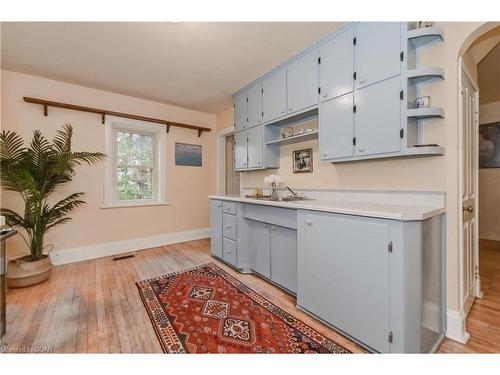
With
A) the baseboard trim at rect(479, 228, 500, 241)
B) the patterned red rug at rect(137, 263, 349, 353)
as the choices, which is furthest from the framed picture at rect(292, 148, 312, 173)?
the baseboard trim at rect(479, 228, 500, 241)

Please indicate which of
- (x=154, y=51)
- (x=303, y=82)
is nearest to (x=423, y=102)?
(x=303, y=82)

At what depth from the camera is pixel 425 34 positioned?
1.57 m

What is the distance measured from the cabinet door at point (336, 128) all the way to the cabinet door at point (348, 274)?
72cm

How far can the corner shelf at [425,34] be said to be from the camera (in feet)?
5.14

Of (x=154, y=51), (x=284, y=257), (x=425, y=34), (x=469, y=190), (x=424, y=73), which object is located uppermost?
(x=154, y=51)

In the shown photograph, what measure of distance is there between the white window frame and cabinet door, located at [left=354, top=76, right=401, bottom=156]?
323 cm

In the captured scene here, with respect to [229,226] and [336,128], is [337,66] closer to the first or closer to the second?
[336,128]

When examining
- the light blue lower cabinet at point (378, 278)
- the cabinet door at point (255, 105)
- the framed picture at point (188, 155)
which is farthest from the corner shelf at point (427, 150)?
the framed picture at point (188, 155)

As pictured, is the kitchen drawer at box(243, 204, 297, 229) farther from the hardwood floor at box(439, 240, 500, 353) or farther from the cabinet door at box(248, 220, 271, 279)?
the hardwood floor at box(439, 240, 500, 353)

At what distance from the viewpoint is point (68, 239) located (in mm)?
3143

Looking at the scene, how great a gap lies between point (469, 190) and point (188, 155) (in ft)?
12.9
